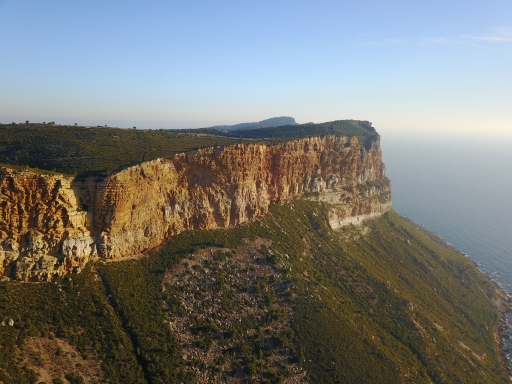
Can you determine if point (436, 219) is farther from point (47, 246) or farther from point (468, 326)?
point (47, 246)

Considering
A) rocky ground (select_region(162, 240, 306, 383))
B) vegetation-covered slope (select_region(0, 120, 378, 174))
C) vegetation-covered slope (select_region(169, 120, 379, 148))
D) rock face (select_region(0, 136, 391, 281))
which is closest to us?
rock face (select_region(0, 136, 391, 281))

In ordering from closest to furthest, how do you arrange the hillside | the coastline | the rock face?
1. the hillside
2. the rock face
3. the coastline

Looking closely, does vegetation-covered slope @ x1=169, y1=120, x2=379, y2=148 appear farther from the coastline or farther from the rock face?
the coastline

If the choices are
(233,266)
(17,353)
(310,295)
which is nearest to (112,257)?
(17,353)

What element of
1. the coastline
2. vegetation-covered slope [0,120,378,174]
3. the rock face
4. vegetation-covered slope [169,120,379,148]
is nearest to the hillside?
the rock face

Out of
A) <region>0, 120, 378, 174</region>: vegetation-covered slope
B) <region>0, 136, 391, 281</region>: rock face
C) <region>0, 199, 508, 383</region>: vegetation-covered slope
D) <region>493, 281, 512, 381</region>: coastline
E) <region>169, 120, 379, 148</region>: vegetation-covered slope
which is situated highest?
<region>169, 120, 379, 148</region>: vegetation-covered slope

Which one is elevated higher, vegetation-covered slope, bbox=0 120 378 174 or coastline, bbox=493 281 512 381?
vegetation-covered slope, bbox=0 120 378 174
